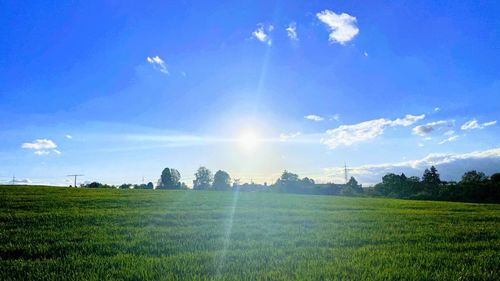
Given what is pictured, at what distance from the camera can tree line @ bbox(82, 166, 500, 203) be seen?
92625mm

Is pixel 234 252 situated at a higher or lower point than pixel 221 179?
lower

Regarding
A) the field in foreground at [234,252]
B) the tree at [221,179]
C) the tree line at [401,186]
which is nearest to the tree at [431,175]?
the tree line at [401,186]

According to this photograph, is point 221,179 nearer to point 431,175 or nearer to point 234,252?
point 431,175

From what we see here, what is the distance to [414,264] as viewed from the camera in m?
8.72

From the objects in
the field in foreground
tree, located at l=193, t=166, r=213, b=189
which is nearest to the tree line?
tree, located at l=193, t=166, r=213, b=189

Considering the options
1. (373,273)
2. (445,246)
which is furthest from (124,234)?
(445,246)

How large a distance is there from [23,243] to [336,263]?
846cm

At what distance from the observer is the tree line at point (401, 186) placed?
92.6 meters

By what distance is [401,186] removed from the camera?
116 meters

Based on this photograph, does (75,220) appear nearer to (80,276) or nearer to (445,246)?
(80,276)

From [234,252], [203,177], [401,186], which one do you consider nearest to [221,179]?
[203,177]

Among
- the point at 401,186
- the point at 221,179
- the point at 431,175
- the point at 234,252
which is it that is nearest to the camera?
the point at 234,252

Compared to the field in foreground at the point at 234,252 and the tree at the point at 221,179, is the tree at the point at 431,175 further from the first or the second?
the field in foreground at the point at 234,252

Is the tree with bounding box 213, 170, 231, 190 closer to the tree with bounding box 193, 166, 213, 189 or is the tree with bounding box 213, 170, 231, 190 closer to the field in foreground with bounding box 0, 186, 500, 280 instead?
the tree with bounding box 193, 166, 213, 189
